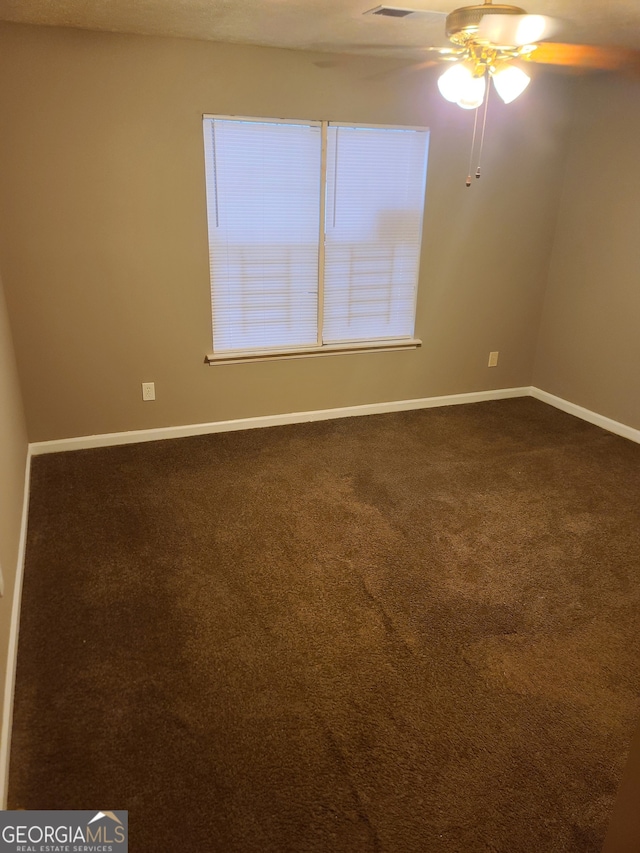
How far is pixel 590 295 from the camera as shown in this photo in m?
4.29

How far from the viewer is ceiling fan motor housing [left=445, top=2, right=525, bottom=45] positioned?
2.15m

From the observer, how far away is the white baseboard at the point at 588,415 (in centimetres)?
412

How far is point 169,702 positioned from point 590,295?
3.92 m

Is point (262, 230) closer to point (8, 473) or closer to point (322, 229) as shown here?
point (322, 229)

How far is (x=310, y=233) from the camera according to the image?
381 cm

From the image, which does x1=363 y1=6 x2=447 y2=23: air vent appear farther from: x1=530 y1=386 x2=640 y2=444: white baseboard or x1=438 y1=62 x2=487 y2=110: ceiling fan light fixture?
x1=530 y1=386 x2=640 y2=444: white baseboard

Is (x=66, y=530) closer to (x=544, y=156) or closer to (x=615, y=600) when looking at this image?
(x=615, y=600)

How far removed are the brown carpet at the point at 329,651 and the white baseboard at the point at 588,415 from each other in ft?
2.33

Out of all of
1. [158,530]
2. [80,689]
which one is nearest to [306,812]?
[80,689]

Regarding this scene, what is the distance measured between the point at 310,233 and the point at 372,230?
45 centimetres

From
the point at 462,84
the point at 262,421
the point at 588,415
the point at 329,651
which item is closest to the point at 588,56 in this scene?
the point at 462,84

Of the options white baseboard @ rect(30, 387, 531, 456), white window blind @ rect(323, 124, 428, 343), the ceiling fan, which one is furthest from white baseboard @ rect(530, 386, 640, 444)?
the ceiling fan

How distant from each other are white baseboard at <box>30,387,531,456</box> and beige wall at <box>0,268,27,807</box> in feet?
1.03

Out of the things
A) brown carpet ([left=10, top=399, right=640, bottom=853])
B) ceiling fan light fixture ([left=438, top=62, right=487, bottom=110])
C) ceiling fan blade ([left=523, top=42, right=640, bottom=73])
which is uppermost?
ceiling fan blade ([left=523, top=42, right=640, bottom=73])
